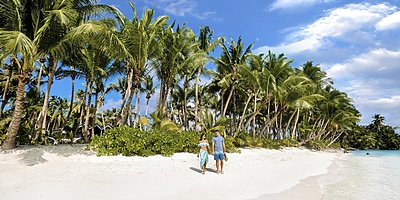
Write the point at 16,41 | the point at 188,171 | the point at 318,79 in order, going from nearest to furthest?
the point at 16,41
the point at 188,171
the point at 318,79

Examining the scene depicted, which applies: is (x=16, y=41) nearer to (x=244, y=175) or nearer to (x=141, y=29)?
(x=141, y=29)

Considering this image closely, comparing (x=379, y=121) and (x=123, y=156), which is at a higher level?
(x=379, y=121)

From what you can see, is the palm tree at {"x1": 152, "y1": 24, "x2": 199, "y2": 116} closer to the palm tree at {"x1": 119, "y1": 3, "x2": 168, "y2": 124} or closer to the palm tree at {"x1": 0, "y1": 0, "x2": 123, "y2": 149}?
the palm tree at {"x1": 119, "y1": 3, "x2": 168, "y2": 124}

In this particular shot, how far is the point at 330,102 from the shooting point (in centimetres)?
3619

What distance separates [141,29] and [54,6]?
14.1ft

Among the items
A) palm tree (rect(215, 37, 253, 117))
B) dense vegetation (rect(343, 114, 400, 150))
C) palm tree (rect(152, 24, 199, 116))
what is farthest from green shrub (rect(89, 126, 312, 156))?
dense vegetation (rect(343, 114, 400, 150))

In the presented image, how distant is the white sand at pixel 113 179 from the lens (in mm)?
6355

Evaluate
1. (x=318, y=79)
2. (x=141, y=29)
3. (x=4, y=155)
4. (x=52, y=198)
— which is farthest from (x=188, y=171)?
(x=318, y=79)

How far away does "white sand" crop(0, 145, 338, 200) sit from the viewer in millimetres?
6355

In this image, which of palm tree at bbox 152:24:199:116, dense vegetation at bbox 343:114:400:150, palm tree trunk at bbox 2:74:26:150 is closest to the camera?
palm tree trunk at bbox 2:74:26:150

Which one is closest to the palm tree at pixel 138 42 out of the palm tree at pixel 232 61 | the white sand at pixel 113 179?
the white sand at pixel 113 179

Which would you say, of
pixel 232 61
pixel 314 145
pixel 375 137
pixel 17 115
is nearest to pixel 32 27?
pixel 17 115

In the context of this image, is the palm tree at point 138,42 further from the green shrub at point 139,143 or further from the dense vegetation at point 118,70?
the green shrub at point 139,143

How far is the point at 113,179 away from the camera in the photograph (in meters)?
7.86
